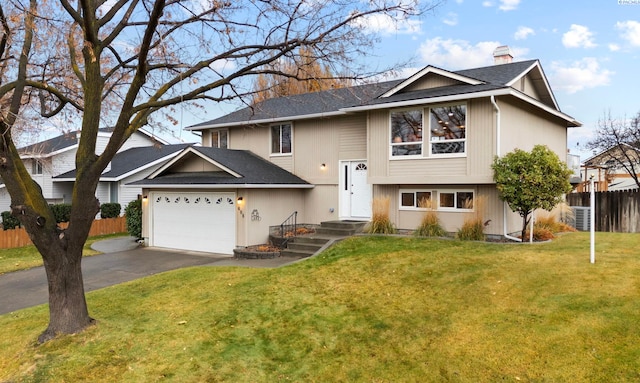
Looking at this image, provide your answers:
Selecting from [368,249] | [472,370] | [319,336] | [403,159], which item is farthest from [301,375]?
[403,159]

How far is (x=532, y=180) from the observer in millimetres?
10406

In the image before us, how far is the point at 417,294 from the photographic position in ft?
25.1

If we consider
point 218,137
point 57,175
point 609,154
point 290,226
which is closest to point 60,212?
point 57,175

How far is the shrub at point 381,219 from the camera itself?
508 inches

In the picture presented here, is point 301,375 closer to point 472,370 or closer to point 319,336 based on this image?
point 319,336

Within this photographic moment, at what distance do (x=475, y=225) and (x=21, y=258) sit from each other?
15.1 meters

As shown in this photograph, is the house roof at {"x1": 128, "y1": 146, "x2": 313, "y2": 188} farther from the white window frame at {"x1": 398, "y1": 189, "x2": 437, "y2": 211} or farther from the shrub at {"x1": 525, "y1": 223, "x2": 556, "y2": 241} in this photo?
the shrub at {"x1": 525, "y1": 223, "x2": 556, "y2": 241}

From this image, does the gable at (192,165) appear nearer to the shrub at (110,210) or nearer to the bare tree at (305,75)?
the bare tree at (305,75)

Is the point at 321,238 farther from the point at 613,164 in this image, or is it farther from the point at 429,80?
the point at 613,164

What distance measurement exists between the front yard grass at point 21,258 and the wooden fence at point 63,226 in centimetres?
37

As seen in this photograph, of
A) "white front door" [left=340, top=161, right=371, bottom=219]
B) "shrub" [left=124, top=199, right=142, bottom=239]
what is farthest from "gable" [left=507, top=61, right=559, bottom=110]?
"shrub" [left=124, top=199, right=142, bottom=239]

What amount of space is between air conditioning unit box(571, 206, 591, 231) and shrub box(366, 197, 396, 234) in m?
8.35

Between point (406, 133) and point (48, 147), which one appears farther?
point (48, 147)

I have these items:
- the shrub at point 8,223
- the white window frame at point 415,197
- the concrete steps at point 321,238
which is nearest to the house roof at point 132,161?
the shrub at point 8,223
